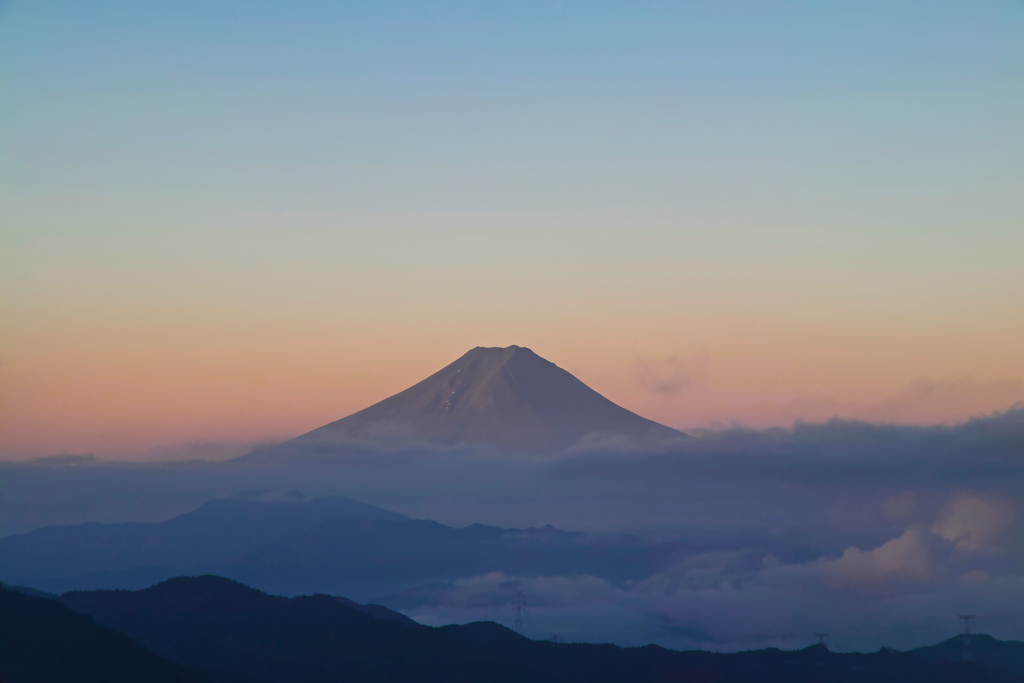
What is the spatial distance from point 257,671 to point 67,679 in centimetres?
5719

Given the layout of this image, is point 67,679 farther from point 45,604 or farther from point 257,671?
point 257,671

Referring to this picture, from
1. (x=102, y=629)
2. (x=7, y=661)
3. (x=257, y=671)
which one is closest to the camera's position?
(x=7, y=661)

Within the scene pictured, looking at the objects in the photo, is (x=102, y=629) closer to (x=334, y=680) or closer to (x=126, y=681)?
(x=126, y=681)

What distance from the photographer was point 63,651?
5817 inches

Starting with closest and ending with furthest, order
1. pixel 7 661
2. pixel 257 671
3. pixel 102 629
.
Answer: pixel 7 661, pixel 102 629, pixel 257 671

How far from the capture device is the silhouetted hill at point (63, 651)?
142 meters

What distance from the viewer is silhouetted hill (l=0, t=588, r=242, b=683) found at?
14162cm

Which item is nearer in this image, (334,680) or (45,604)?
(45,604)

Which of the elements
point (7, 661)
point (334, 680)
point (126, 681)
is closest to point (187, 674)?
point (126, 681)

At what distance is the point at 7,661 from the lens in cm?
14000

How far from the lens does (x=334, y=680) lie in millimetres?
199750

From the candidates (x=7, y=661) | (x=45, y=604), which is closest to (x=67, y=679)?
(x=7, y=661)

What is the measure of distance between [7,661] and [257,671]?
202 ft

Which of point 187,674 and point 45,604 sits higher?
point 45,604
